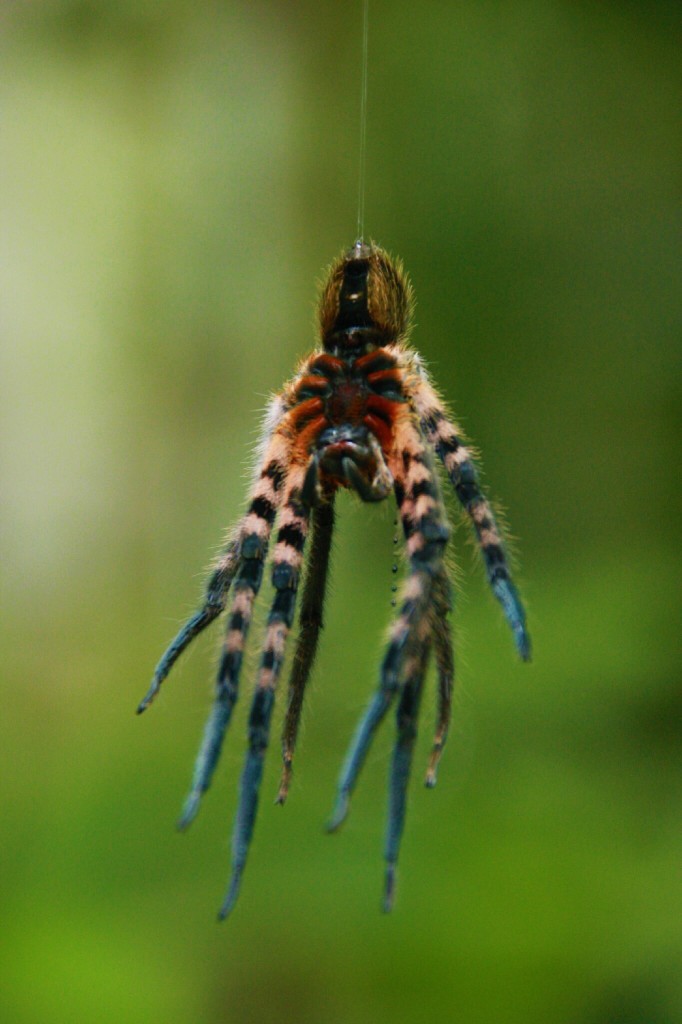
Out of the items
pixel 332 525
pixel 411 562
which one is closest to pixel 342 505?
pixel 332 525

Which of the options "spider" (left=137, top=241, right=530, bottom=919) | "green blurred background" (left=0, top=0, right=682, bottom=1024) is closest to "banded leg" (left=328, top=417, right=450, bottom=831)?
"spider" (left=137, top=241, right=530, bottom=919)

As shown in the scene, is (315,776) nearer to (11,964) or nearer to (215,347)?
(11,964)

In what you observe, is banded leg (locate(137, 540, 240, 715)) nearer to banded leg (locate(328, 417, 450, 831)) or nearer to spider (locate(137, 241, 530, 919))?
spider (locate(137, 241, 530, 919))

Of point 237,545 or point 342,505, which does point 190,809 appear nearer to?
point 237,545

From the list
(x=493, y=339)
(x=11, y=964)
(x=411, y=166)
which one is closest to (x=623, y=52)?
(x=411, y=166)

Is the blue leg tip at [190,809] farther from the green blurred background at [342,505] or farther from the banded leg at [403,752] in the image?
the green blurred background at [342,505]
